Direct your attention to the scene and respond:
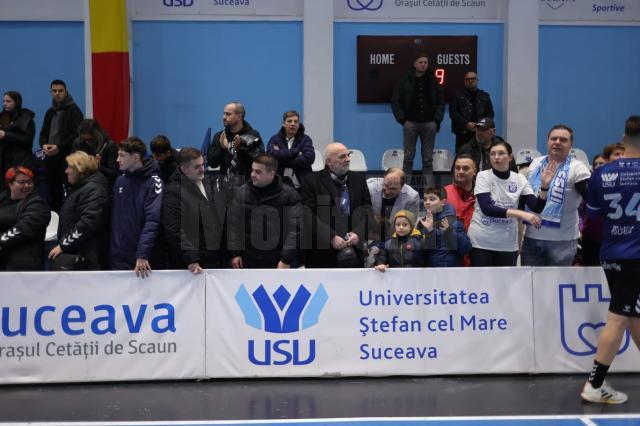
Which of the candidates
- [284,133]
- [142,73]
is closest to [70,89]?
[142,73]

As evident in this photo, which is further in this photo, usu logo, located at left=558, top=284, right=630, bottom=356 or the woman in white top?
the woman in white top

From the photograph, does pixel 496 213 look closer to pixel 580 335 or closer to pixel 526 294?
pixel 526 294

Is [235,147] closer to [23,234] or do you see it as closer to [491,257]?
[23,234]

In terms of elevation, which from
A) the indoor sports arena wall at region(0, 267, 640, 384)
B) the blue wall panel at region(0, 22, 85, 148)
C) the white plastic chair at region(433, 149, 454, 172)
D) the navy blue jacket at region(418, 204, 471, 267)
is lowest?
the indoor sports arena wall at region(0, 267, 640, 384)

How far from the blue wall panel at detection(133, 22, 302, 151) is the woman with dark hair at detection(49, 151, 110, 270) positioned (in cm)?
590

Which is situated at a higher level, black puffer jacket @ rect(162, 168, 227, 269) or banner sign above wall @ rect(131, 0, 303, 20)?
banner sign above wall @ rect(131, 0, 303, 20)

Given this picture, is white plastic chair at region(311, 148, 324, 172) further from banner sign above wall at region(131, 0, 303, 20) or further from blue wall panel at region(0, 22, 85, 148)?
blue wall panel at region(0, 22, 85, 148)

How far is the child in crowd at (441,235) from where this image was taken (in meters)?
7.96

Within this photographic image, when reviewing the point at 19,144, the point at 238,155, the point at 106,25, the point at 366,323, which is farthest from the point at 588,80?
the point at 19,144

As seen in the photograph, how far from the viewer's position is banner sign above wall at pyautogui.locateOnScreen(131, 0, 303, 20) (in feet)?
45.0

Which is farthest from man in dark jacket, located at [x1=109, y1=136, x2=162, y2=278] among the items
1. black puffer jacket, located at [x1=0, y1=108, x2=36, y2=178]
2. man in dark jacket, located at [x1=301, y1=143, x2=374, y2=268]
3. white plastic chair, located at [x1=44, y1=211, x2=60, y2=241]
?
black puffer jacket, located at [x1=0, y1=108, x2=36, y2=178]

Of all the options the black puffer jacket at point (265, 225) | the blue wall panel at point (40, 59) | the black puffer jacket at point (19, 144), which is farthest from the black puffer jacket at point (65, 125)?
the black puffer jacket at point (265, 225)

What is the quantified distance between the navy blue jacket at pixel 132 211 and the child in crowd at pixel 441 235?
8.60 feet

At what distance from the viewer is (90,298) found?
24.9ft
